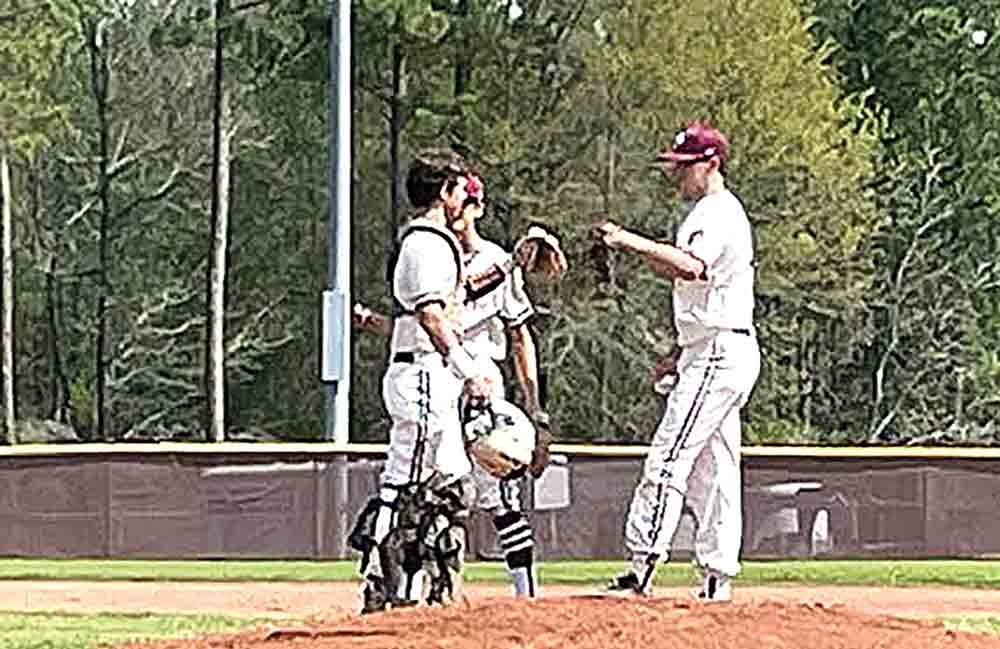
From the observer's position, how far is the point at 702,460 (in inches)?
363

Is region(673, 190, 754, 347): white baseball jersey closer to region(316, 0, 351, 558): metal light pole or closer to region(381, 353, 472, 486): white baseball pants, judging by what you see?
region(381, 353, 472, 486): white baseball pants

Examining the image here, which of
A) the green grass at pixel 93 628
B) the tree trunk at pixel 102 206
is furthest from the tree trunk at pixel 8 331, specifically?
the green grass at pixel 93 628

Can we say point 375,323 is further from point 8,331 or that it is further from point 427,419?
point 8,331

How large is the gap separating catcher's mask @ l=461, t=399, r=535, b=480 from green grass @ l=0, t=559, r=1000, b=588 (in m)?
7.46

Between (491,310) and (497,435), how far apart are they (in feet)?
2.56

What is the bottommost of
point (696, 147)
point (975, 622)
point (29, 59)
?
point (975, 622)

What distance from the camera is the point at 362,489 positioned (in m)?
18.5

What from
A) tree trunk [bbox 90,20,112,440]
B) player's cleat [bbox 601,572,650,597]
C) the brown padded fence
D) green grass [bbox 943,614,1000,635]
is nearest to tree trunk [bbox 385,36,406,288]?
tree trunk [bbox 90,20,112,440]

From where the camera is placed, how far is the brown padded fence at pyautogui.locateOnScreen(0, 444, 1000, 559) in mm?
18359

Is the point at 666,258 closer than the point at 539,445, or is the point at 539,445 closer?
the point at 666,258

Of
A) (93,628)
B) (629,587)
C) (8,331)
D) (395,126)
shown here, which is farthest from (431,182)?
(8,331)

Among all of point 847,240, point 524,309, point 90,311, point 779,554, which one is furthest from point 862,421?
point 524,309

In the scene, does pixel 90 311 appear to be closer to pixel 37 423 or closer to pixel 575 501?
pixel 37 423

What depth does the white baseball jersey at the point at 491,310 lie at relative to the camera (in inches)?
372
